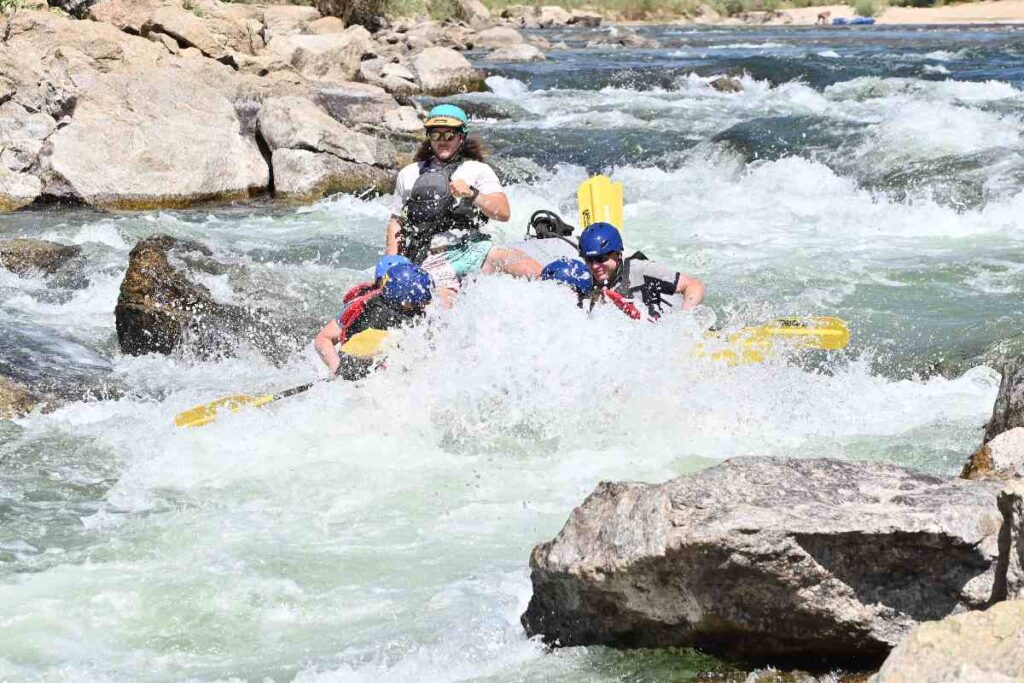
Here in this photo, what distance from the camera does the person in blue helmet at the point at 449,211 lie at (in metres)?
7.32

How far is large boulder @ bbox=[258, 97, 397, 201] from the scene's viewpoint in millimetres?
12750

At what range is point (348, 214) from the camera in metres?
12.1

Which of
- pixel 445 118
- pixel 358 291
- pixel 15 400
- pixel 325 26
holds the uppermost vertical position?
pixel 325 26

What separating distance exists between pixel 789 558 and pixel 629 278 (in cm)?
385

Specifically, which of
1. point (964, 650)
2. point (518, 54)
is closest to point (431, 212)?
point (964, 650)

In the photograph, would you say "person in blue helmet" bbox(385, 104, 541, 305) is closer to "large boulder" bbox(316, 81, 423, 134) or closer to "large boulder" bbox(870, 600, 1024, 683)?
"large boulder" bbox(870, 600, 1024, 683)

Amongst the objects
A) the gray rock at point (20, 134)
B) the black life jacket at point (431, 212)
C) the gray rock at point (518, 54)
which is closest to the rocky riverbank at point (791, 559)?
the black life jacket at point (431, 212)

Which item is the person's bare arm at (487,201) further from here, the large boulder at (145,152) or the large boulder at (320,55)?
the large boulder at (320,55)

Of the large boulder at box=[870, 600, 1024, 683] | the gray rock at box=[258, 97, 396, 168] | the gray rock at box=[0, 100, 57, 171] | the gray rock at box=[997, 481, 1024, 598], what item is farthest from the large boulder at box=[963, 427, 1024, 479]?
the gray rock at box=[0, 100, 57, 171]

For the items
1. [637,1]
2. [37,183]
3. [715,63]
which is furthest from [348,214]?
[637,1]

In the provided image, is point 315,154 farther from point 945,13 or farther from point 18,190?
point 945,13

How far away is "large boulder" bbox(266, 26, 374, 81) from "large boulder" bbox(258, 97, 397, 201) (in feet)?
15.8

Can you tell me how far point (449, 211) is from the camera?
7.39m

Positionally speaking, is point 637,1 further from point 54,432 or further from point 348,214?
point 54,432
